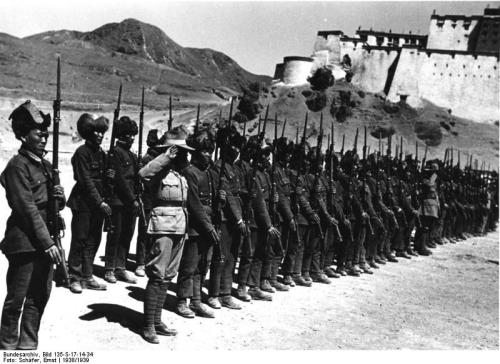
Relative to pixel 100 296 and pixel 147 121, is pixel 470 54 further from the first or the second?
pixel 100 296

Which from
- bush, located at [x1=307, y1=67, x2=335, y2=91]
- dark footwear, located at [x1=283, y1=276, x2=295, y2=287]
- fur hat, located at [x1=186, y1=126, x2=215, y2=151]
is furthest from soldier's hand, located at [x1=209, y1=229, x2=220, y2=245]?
bush, located at [x1=307, y1=67, x2=335, y2=91]

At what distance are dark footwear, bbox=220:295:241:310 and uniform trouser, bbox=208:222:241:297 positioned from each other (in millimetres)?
57

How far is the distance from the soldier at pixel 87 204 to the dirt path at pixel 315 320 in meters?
0.41

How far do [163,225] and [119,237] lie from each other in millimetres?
2459

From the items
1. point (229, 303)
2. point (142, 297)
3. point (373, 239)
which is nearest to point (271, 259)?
point (229, 303)

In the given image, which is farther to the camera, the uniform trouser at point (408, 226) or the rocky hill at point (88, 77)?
the rocky hill at point (88, 77)

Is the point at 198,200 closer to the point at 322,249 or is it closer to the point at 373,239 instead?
the point at 322,249

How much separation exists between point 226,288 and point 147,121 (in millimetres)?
55352

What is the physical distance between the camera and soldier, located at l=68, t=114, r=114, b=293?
Result: 7.34 metres

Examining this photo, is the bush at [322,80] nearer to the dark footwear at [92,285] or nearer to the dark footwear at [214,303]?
the dark footwear at [214,303]

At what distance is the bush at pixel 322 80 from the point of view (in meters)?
75.4

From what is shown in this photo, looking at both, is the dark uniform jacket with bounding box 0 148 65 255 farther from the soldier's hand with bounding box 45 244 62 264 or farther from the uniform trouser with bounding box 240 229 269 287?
the uniform trouser with bounding box 240 229 269 287

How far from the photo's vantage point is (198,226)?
262 inches

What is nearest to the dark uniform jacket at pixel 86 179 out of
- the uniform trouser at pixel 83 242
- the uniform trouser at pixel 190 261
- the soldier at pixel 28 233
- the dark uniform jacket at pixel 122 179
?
the uniform trouser at pixel 83 242
